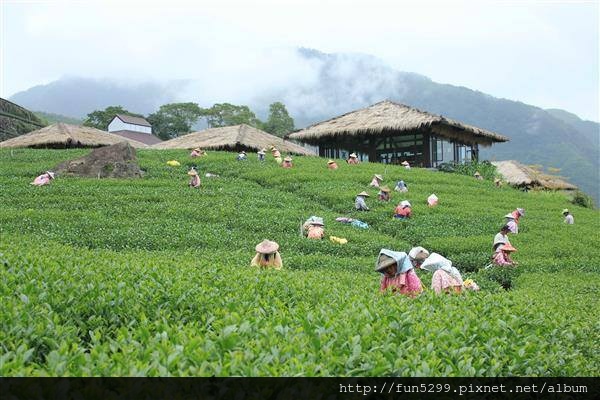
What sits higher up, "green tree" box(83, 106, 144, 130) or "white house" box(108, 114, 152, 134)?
"green tree" box(83, 106, 144, 130)

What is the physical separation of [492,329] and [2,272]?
626 cm

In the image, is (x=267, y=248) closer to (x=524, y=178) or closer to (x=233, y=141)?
(x=233, y=141)

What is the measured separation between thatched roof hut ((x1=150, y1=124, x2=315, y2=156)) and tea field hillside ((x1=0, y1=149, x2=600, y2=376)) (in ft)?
73.3

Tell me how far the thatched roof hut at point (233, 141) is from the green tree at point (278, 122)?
3054 cm

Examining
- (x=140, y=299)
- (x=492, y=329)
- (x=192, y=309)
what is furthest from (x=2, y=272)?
(x=492, y=329)

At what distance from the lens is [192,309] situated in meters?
6.92

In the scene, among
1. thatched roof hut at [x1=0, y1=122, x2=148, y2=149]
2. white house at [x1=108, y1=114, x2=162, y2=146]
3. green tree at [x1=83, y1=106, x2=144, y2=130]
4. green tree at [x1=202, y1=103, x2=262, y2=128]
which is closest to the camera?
thatched roof hut at [x1=0, y1=122, x2=148, y2=149]

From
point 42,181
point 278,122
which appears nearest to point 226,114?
point 278,122

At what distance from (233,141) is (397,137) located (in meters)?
12.4

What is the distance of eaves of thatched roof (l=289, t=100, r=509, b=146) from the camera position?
3953 centimetres

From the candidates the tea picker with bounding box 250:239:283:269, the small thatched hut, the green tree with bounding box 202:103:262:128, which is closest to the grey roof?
the green tree with bounding box 202:103:262:128

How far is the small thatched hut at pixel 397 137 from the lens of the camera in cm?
4031

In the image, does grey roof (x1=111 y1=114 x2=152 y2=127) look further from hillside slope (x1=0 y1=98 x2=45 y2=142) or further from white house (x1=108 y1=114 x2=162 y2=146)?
hillside slope (x1=0 y1=98 x2=45 y2=142)

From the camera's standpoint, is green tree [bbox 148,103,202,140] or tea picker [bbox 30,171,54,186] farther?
green tree [bbox 148,103,202,140]
